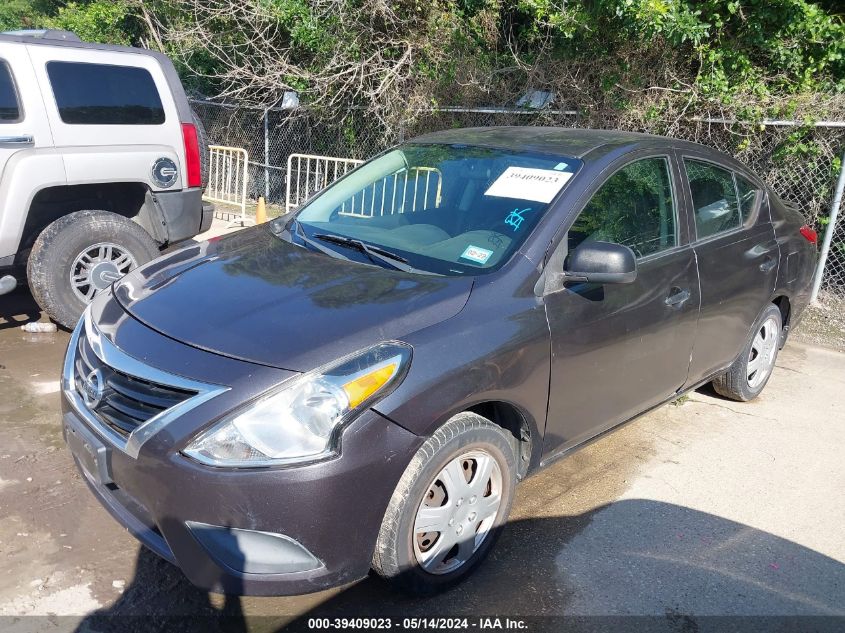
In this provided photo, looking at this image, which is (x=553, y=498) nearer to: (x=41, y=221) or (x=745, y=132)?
(x=41, y=221)

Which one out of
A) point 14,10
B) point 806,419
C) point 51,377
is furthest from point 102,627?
point 14,10

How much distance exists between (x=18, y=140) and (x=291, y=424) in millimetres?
3758

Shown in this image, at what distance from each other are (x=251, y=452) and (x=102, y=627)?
3.26 feet

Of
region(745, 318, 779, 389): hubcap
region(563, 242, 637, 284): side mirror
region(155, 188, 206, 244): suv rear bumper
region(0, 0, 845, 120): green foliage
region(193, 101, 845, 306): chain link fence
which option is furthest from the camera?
region(0, 0, 845, 120): green foliage

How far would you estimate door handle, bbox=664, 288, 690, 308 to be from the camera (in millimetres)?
3586

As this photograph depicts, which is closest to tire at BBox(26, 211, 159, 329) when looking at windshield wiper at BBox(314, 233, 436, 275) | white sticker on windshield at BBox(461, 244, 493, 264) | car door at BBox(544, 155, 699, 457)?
windshield wiper at BBox(314, 233, 436, 275)

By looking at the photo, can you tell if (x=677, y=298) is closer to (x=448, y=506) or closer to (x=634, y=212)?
(x=634, y=212)

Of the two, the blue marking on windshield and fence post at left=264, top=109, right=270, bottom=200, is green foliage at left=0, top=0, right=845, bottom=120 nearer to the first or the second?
fence post at left=264, top=109, right=270, bottom=200

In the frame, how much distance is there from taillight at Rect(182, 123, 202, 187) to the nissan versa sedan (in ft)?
7.29

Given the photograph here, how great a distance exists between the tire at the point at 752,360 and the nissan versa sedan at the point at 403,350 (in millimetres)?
484

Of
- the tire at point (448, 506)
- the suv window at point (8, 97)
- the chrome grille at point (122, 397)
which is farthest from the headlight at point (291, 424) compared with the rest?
the suv window at point (8, 97)

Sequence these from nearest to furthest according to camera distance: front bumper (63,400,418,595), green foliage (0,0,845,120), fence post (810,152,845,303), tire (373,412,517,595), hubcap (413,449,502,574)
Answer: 1. front bumper (63,400,418,595)
2. tire (373,412,517,595)
3. hubcap (413,449,502,574)
4. fence post (810,152,845,303)
5. green foliage (0,0,845,120)

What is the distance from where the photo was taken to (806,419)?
4801 mm

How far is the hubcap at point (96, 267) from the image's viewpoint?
524 cm
